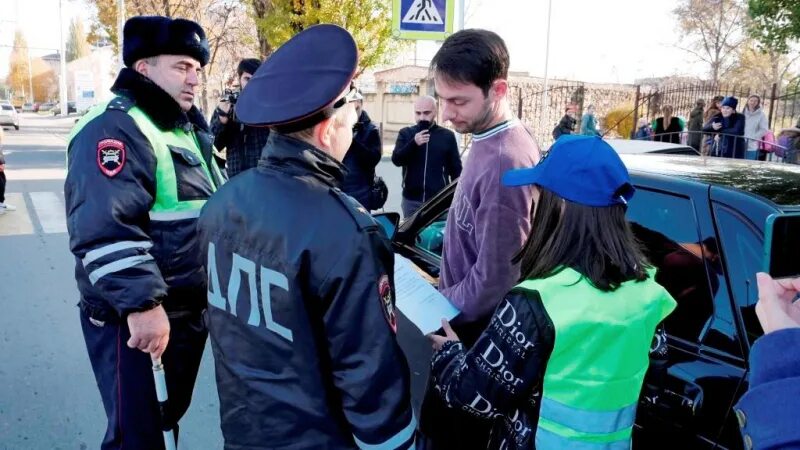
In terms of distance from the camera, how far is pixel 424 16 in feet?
20.3

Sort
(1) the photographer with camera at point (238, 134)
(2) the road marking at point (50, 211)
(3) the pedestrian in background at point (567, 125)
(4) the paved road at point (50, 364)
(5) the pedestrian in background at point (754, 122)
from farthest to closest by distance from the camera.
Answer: (3) the pedestrian in background at point (567, 125), (5) the pedestrian in background at point (754, 122), (2) the road marking at point (50, 211), (1) the photographer with camera at point (238, 134), (4) the paved road at point (50, 364)

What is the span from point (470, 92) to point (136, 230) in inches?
50.3

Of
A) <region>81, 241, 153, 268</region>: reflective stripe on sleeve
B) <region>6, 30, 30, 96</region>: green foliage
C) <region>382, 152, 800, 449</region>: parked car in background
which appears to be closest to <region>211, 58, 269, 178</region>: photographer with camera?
<region>81, 241, 153, 268</region>: reflective stripe on sleeve

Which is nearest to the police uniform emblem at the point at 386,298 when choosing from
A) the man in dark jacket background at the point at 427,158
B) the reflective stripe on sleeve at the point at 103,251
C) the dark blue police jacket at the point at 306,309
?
the dark blue police jacket at the point at 306,309

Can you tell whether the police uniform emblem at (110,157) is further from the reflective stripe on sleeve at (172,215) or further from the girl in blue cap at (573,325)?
the girl in blue cap at (573,325)

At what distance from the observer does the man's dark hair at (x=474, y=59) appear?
6.97 ft

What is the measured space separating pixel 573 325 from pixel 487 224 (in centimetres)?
65

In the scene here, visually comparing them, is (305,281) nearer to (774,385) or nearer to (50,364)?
(774,385)

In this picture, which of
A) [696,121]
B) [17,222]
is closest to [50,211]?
[17,222]

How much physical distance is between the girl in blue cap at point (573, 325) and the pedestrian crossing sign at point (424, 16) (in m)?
5.00

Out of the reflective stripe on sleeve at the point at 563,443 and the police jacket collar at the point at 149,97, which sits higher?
the police jacket collar at the point at 149,97

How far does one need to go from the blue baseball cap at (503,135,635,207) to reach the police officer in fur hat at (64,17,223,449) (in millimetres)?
1400

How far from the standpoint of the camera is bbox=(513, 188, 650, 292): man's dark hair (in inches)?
56.2

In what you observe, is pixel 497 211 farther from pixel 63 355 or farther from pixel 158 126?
pixel 63 355
